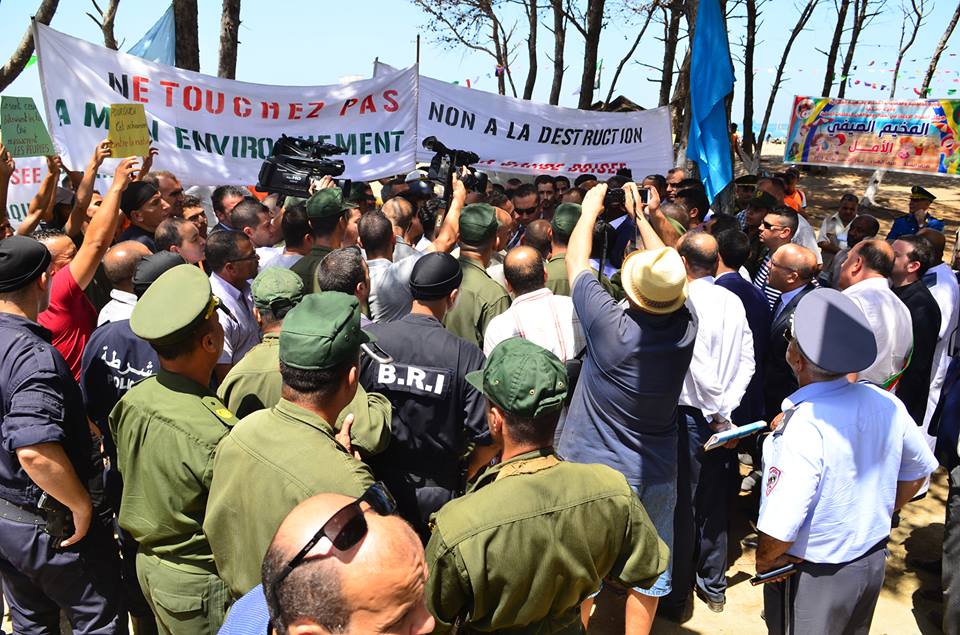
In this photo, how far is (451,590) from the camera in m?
1.95

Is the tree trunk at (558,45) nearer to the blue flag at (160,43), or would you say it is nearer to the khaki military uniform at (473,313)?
the blue flag at (160,43)

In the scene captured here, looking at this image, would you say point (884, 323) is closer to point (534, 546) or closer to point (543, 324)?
point (543, 324)

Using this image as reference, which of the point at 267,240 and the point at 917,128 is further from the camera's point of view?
the point at 917,128

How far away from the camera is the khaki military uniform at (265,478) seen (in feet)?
6.81

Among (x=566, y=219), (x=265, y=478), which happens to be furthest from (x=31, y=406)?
(x=566, y=219)

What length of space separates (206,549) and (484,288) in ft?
7.69

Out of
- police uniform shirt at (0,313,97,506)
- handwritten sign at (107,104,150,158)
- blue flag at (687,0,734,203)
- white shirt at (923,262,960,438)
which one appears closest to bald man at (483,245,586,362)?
police uniform shirt at (0,313,97,506)

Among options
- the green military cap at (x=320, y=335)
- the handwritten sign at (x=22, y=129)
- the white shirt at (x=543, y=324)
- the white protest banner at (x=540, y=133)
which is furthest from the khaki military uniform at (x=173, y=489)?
the white protest banner at (x=540, y=133)

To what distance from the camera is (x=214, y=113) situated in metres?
6.59

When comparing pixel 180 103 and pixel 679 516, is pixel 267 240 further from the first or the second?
pixel 679 516

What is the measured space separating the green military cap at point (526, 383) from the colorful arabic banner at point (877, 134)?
13.0m

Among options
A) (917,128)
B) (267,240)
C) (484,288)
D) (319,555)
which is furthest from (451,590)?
(917,128)

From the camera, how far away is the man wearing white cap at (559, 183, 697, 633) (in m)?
2.92

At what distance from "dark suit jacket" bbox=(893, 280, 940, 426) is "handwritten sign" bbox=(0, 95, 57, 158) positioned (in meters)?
6.71
